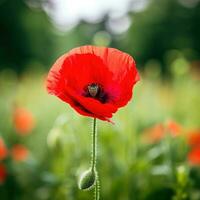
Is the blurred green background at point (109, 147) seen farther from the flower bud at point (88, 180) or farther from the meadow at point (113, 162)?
the flower bud at point (88, 180)

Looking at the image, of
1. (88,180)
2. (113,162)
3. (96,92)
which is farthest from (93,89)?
(113,162)

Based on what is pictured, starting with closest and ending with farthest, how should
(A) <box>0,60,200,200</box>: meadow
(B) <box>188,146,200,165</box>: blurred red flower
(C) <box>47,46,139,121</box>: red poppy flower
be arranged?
(C) <box>47,46,139,121</box>: red poppy flower, (A) <box>0,60,200,200</box>: meadow, (B) <box>188,146,200,165</box>: blurred red flower

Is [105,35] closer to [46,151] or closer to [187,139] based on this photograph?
[187,139]

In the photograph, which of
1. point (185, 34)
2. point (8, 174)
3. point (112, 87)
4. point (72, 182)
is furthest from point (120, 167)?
point (185, 34)

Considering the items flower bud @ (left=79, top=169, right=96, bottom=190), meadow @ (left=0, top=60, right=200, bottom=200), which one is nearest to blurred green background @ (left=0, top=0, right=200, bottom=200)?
meadow @ (left=0, top=60, right=200, bottom=200)

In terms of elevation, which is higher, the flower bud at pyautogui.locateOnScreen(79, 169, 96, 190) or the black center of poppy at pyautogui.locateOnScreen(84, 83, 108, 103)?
the black center of poppy at pyautogui.locateOnScreen(84, 83, 108, 103)

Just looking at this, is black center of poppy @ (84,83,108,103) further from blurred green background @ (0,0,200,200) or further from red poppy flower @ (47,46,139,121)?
blurred green background @ (0,0,200,200)

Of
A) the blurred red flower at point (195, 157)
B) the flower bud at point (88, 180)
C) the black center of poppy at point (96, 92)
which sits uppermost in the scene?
the blurred red flower at point (195, 157)

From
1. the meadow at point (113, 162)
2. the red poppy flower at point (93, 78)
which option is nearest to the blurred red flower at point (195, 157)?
the meadow at point (113, 162)
